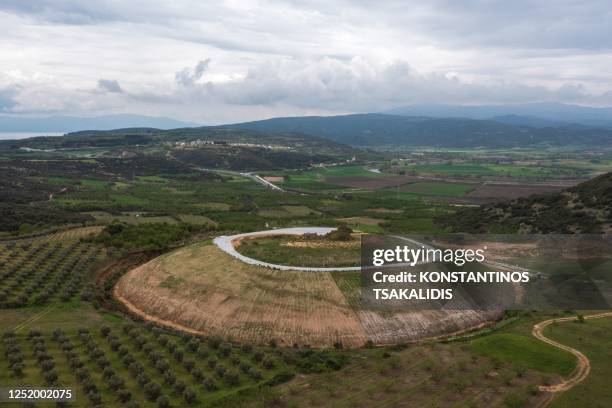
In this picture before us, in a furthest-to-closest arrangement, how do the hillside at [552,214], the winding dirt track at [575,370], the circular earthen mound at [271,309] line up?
the hillside at [552,214], the circular earthen mound at [271,309], the winding dirt track at [575,370]

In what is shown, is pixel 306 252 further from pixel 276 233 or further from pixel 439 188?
pixel 439 188

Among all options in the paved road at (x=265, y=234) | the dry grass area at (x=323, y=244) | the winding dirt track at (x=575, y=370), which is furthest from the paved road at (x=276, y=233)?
the winding dirt track at (x=575, y=370)

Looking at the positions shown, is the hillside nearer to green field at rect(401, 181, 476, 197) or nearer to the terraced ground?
the terraced ground

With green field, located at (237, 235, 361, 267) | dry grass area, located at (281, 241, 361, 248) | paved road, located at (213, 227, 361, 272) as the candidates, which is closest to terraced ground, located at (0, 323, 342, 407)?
paved road, located at (213, 227, 361, 272)

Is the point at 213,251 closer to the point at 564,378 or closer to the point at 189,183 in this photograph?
the point at 564,378

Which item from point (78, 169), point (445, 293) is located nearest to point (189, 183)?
point (78, 169)

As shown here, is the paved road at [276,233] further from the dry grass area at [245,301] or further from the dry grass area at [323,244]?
the dry grass area at [323,244]
